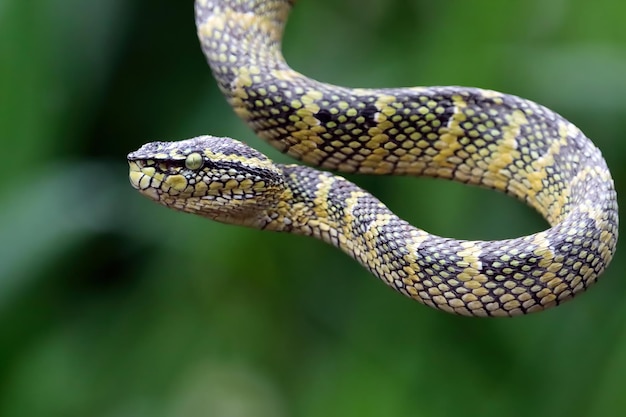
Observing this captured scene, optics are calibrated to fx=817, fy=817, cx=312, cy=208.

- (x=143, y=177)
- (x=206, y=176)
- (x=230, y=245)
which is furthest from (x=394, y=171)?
(x=230, y=245)

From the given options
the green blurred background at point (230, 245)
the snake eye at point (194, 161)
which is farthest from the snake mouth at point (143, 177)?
the green blurred background at point (230, 245)

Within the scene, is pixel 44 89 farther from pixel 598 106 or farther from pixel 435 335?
pixel 598 106

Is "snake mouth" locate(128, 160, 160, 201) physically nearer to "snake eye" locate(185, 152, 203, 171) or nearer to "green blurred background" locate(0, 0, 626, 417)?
"snake eye" locate(185, 152, 203, 171)

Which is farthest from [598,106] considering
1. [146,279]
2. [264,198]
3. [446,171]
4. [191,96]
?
[146,279]

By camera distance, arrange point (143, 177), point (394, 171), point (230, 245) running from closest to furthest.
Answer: point (143, 177)
point (394, 171)
point (230, 245)

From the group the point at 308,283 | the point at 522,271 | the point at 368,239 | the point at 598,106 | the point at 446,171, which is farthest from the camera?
the point at 308,283

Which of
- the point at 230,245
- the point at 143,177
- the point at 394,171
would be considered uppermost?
the point at 394,171

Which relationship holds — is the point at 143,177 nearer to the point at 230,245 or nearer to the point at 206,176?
the point at 206,176

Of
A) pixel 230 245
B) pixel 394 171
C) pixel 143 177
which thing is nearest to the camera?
pixel 143 177

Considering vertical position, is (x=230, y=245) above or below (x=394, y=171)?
below
